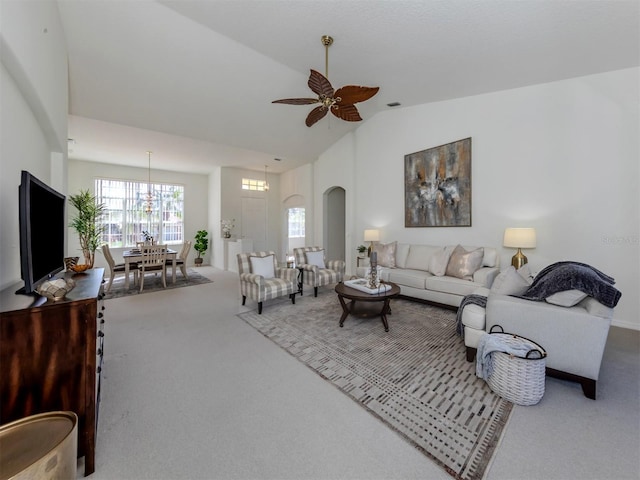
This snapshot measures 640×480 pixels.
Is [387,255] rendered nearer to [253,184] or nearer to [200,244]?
[253,184]

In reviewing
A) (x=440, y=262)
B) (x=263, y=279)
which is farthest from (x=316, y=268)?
(x=440, y=262)

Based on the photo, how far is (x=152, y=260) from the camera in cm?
546

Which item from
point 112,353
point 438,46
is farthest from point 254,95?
point 112,353

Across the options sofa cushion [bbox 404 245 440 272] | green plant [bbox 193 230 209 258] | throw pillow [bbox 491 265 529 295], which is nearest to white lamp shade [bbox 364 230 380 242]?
sofa cushion [bbox 404 245 440 272]

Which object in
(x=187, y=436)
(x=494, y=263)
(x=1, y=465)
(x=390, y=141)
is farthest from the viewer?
(x=390, y=141)

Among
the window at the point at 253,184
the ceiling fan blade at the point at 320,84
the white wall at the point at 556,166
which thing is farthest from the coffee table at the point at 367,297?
the window at the point at 253,184

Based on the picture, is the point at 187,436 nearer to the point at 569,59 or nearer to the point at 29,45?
the point at 29,45

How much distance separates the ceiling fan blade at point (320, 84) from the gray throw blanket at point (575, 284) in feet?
9.03

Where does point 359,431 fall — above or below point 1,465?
below

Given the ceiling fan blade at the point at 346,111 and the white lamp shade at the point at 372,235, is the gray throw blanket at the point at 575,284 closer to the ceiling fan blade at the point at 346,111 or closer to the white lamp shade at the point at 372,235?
the ceiling fan blade at the point at 346,111

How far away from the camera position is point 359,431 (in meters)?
1.68

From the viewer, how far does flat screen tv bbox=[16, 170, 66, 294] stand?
51.4 inches

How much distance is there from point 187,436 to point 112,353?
1.66m

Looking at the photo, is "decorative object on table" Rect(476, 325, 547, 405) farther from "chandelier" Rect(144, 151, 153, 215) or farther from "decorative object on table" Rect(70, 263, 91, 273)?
"chandelier" Rect(144, 151, 153, 215)
